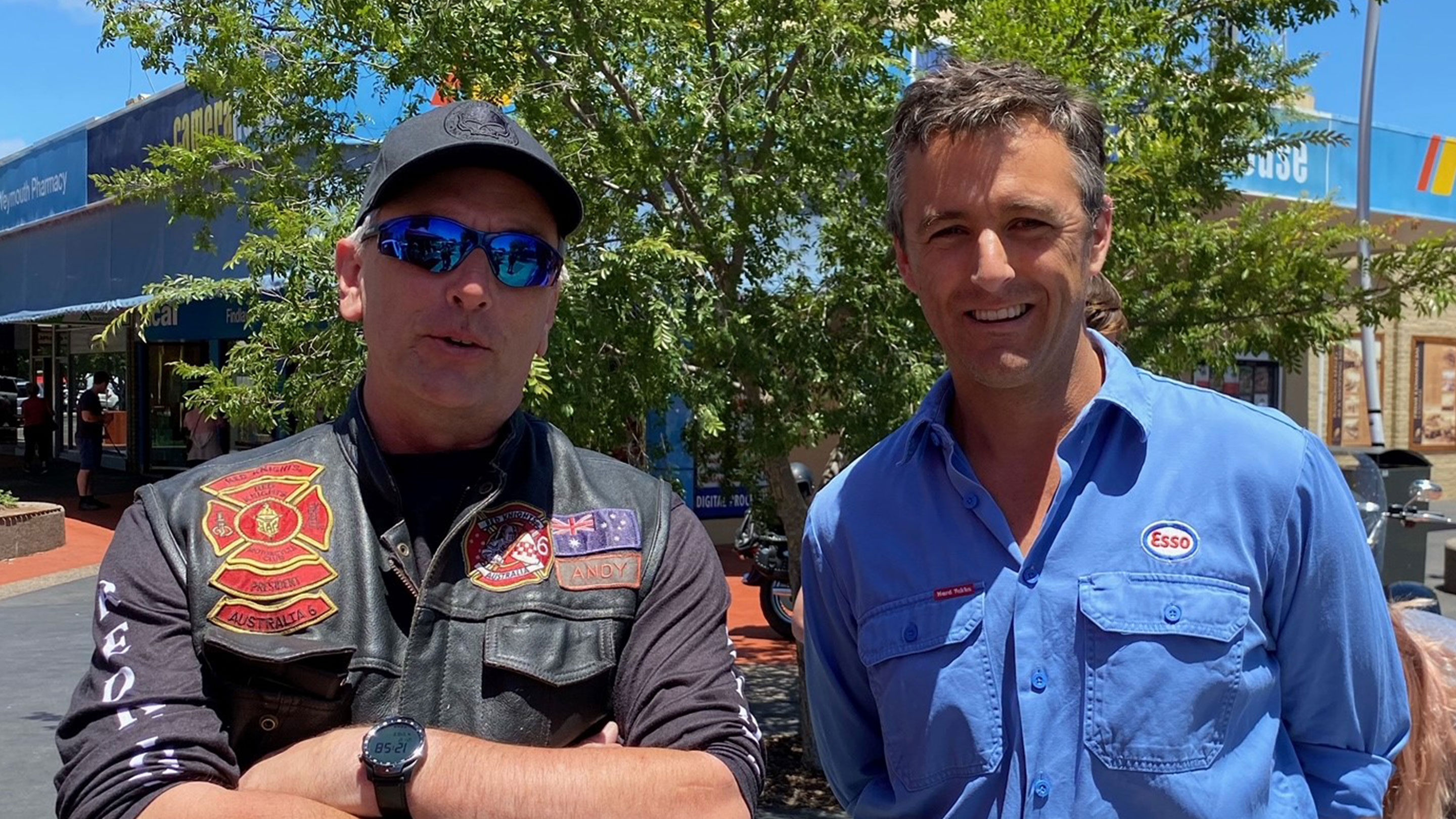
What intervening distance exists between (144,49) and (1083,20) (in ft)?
15.1

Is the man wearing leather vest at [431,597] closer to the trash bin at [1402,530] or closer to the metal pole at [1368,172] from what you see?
the trash bin at [1402,530]

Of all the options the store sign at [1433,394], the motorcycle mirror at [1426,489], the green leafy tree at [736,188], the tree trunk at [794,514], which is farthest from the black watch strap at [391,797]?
the store sign at [1433,394]

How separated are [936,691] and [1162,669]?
1.11 ft

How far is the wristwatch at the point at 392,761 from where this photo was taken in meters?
1.65

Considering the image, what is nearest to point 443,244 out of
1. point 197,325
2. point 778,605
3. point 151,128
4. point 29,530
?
point 778,605

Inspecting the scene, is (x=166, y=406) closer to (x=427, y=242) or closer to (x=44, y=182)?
(x=44, y=182)

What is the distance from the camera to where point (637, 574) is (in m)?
1.95

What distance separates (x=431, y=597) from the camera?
6.10 ft

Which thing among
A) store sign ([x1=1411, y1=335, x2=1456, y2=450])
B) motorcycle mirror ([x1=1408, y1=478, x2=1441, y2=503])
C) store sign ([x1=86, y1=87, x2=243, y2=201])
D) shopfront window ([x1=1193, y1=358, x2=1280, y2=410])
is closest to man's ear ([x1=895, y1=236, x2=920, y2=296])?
motorcycle mirror ([x1=1408, y1=478, x2=1441, y2=503])

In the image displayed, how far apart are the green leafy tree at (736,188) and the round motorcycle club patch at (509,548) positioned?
2.23 metres

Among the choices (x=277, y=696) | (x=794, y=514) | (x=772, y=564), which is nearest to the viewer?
(x=277, y=696)

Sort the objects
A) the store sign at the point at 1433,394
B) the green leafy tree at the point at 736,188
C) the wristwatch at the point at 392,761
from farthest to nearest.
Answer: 1. the store sign at the point at 1433,394
2. the green leafy tree at the point at 736,188
3. the wristwatch at the point at 392,761

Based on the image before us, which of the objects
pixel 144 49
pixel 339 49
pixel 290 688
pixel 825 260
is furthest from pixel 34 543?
pixel 290 688

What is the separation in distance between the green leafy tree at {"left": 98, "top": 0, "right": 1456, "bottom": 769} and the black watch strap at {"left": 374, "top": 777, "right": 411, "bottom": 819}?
258 cm
